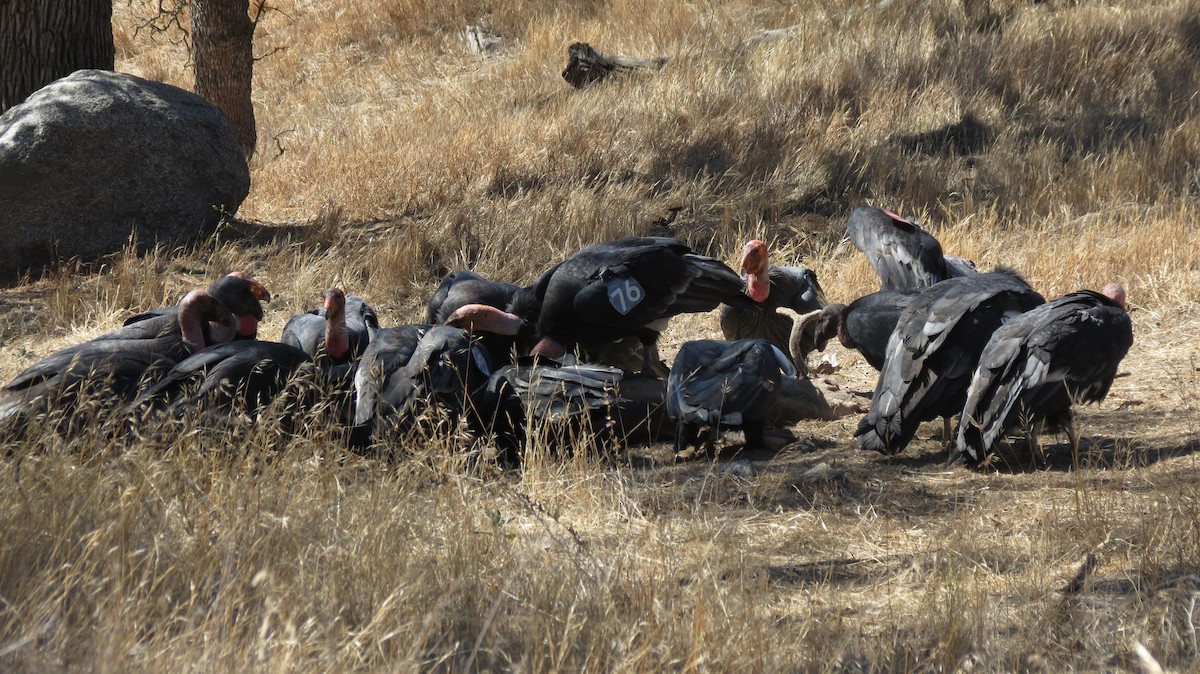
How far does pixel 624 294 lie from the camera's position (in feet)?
20.5

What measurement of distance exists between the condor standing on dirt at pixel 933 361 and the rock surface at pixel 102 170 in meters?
5.69

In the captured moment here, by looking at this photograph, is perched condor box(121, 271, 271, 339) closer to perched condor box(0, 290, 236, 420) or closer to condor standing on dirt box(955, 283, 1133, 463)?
perched condor box(0, 290, 236, 420)

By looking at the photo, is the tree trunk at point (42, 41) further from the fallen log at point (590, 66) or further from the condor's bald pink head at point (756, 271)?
the condor's bald pink head at point (756, 271)

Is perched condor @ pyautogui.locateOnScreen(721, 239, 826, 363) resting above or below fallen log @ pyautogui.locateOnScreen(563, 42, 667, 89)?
below

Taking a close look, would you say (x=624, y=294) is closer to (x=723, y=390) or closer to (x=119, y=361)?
(x=723, y=390)

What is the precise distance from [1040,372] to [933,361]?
0.51m

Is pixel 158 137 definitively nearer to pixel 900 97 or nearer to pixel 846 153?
pixel 846 153

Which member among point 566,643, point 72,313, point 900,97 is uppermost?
point 900,97

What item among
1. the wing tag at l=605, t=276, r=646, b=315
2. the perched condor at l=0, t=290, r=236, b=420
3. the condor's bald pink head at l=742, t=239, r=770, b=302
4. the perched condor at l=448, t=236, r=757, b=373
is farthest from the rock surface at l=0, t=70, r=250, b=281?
the condor's bald pink head at l=742, t=239, r=770, b=302

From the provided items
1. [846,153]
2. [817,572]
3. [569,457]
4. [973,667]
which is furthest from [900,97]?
[973,667]

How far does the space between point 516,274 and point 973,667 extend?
599 centimetres

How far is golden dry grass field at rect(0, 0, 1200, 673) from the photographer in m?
3.18

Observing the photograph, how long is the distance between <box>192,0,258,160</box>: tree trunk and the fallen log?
11.1 ft

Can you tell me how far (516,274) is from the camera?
28.7 ft
